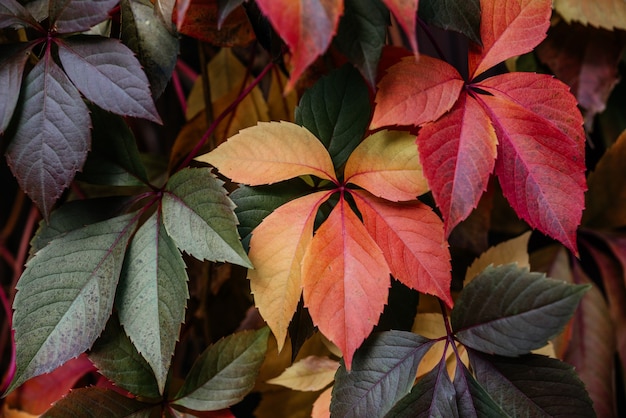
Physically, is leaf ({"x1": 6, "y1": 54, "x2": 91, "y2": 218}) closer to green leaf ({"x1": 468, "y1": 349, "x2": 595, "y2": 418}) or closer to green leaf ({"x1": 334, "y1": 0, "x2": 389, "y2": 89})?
green leaf ({"x1": 334, "y1": 0, "x2": 389, "y2": 89})

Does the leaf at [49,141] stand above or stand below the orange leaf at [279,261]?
above

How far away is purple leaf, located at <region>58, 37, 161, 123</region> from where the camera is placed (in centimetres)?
43

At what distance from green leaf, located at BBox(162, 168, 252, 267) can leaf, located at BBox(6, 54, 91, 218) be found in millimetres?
78

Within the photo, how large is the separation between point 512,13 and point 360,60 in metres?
0.15

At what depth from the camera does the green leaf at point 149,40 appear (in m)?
0.48

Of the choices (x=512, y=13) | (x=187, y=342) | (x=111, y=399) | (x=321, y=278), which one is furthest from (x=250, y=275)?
(x=187, y=342)

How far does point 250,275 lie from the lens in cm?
44

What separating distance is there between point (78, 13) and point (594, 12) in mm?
515

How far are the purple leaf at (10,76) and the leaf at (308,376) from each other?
1.04 feet

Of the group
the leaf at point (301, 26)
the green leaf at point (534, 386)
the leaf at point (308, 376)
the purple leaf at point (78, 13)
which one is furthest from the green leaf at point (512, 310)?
the purple leaf at point (78, 13)

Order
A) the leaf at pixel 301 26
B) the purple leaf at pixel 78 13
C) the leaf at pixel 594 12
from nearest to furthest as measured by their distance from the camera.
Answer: the leaf at pixel 301 26 < the purple leaf at pixel 78 13 < the leaf at pixel 594 12

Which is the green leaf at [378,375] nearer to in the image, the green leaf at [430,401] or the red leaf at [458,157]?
the green leaf at [430,401]

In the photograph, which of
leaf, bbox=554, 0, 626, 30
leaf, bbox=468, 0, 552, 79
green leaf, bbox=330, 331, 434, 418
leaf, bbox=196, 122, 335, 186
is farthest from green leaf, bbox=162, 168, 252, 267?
leaf, bbox=554, 0, 626, 30

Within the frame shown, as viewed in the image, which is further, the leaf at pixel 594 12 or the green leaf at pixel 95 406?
the leaf at pixel 594 12
